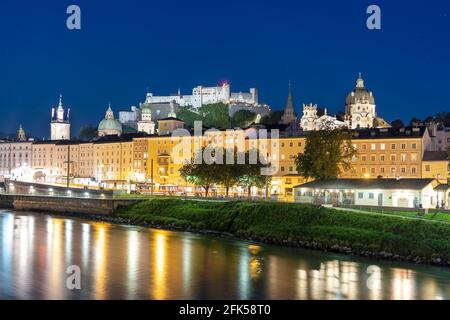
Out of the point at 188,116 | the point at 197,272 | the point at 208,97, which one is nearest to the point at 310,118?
the point at 188,116

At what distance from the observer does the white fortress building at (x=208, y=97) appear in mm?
178250

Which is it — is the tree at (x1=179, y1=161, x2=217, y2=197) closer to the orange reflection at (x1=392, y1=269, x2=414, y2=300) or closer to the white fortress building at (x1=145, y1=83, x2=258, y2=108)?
the orange reflection at (x1=392, y1=269, x2=414, y2=300)

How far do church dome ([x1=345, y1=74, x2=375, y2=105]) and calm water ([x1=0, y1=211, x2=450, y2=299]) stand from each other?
9984 centimetres

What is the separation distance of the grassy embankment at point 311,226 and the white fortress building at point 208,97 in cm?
11528

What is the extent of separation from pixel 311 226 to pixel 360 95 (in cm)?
9986

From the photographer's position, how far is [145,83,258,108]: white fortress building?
17825cm

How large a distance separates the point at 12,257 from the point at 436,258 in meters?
25.6

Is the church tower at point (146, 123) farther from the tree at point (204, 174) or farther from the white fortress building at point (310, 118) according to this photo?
the tree at point (204, 174)

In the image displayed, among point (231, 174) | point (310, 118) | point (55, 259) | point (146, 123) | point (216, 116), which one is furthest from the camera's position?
point (146, 123)

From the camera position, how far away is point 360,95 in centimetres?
14175

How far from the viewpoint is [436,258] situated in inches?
1433

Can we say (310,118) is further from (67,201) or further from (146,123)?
(67,201)
